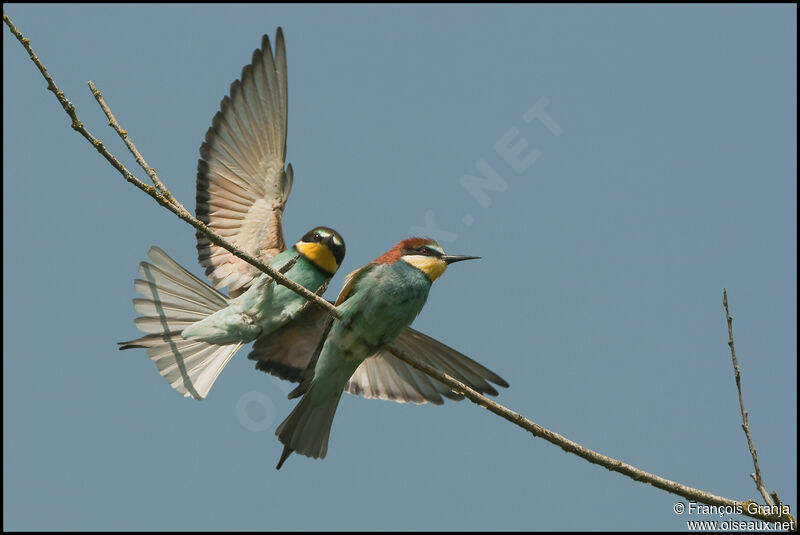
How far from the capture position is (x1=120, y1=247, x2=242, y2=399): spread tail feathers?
3.76m

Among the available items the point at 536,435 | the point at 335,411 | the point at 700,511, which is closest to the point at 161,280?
the point at 335,411

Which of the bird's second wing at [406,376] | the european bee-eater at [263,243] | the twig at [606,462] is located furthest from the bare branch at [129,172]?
the bird's second wing at [406,376]

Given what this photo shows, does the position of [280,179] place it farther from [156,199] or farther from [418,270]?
[156,199]

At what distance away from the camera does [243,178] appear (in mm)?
4219

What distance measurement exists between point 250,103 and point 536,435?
7.74ft

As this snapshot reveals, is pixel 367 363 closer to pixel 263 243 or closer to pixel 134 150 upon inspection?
pixel 263 243

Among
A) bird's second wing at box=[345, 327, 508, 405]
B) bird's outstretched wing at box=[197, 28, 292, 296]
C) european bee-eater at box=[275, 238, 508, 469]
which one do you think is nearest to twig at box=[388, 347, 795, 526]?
european bee-eater at box=[275, 238, 508, 469]

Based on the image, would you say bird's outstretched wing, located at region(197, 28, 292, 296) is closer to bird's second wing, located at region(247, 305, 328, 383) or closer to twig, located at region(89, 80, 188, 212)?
bird's second wing, located at region(247, 305, 328, 383)

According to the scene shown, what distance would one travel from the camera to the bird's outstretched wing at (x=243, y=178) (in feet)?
13.6

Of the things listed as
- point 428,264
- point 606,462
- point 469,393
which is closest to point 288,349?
point 428,264

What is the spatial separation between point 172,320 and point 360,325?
96 centimetres

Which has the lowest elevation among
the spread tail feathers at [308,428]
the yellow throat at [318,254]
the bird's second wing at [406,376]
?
the spread tail feathers at [308,428]

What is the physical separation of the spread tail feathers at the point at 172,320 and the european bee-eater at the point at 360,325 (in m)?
0.48

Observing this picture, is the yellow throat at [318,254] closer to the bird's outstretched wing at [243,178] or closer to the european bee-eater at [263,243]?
the european bee-eater at [263,243]
